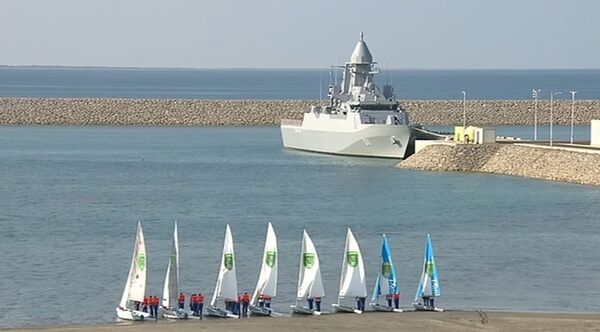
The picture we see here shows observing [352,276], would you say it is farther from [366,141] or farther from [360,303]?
[366,141]

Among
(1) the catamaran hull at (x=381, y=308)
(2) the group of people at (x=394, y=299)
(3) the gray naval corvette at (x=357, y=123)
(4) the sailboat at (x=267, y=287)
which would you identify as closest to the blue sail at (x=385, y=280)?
(2) the group of people at (x=394, y=299)

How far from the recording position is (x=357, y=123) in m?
92.1

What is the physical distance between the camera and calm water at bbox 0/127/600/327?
4050cm

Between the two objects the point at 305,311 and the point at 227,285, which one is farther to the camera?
the point at 227,285

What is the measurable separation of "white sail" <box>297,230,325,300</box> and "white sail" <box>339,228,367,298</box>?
23.1 inches

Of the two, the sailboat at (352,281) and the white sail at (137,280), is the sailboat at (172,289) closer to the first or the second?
the white sail at (137,280)

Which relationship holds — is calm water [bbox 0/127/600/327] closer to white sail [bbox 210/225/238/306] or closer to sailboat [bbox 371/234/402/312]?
sailboat [bbox 371/234/402/312]

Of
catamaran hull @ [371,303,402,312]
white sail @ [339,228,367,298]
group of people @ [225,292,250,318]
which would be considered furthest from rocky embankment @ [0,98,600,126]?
group of people @ [225,292,250,318]

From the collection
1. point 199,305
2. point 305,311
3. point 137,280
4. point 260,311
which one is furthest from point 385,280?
point 137,280

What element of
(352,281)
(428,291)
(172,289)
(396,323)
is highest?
(352,281)

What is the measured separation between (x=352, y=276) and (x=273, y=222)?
58.9 feet

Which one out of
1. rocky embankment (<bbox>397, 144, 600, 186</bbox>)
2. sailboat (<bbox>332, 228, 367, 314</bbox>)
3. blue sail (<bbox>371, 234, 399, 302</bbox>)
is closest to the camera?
sailboat (<bbox>332, 228, 367, 314</bbox>)

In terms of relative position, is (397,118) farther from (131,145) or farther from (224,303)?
(224,303)

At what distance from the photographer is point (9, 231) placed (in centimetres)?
5347
